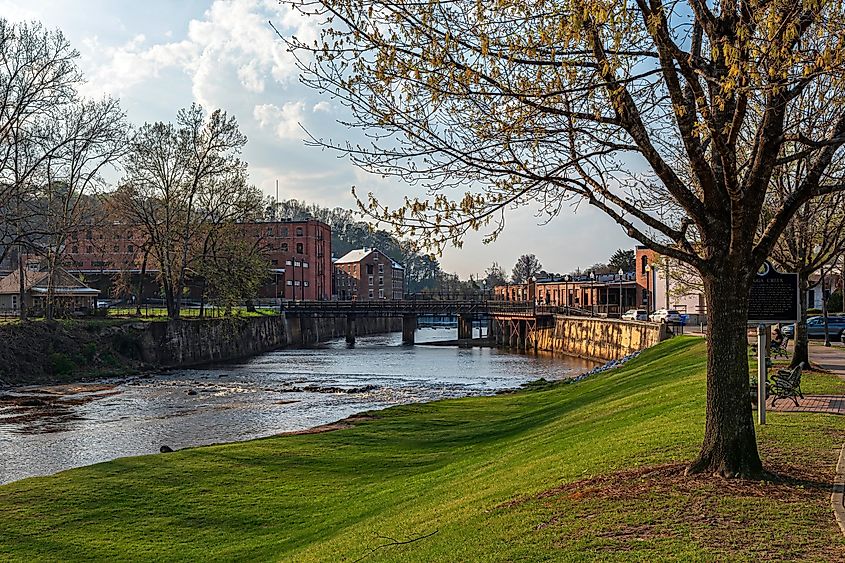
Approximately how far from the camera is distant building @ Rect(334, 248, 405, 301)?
449ft

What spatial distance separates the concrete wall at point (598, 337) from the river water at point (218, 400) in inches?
138

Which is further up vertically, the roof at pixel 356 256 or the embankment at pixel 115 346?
the roof at pixel 356 256

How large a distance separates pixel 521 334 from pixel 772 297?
247ft

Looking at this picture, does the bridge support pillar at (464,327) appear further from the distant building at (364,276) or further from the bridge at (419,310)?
the distant building at (364,276)

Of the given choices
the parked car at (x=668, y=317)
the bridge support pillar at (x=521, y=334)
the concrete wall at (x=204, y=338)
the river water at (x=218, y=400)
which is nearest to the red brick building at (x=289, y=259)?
the concrete wall at (x=204, y=338)

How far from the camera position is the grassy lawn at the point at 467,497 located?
813 cm

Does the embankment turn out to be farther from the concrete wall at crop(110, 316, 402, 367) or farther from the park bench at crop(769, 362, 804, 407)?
the park bench at crop(769, 362, 804, 407)

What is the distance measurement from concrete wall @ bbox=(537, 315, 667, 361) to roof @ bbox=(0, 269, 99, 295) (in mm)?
41179

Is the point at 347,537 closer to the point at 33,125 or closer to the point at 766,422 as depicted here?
the point at 766,422

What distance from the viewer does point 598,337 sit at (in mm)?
68375

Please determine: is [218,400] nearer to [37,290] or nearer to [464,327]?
[37,290]

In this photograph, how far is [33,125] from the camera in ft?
144

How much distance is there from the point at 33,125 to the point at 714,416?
141 ft

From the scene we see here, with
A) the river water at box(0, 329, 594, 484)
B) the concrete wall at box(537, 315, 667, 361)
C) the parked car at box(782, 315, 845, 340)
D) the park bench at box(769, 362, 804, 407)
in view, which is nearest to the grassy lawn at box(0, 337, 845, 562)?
the park bench at box(769, 362, 804, 407)
